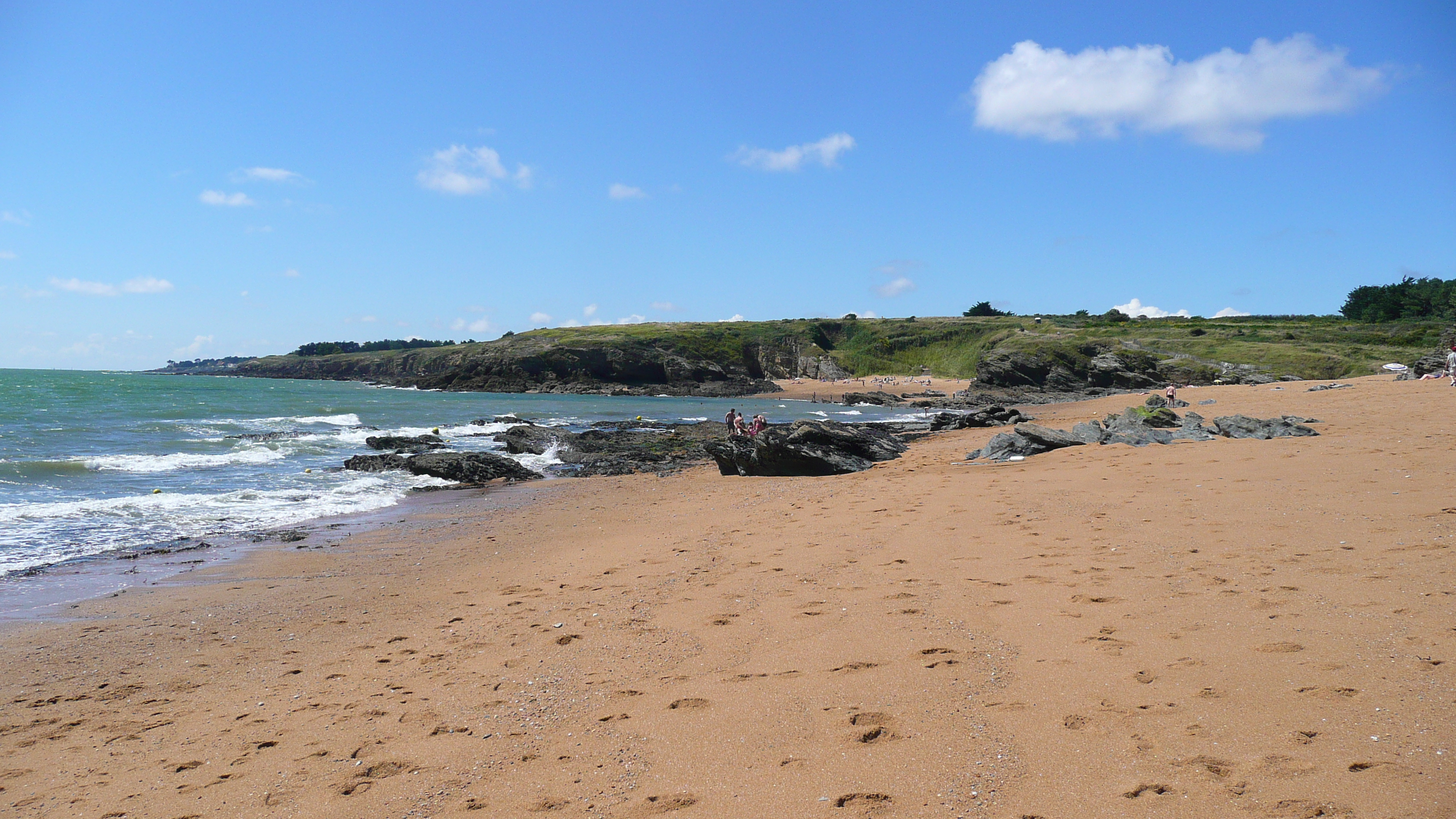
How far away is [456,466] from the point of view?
→ 20.7 m

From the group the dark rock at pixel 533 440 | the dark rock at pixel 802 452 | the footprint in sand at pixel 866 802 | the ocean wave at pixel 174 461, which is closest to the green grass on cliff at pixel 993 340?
the dark rock at pixel 802 452

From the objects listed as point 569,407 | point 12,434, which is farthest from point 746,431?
point 569,407

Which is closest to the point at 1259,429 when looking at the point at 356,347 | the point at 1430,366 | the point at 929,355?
the point at 1430,366

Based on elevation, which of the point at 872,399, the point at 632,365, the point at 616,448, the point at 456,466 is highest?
the point at 632,365

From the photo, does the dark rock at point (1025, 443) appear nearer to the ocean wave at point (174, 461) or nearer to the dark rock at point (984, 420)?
the dark rock at point (984, 420)

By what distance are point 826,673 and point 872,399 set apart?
59.2 m

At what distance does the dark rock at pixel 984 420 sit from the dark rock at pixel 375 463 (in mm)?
19458

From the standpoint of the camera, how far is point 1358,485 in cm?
904

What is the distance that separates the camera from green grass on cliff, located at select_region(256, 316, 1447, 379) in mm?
54906

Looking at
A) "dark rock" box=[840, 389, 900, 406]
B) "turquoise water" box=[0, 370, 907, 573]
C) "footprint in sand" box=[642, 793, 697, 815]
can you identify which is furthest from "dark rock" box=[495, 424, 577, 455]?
"dark rock" box=[840, 389, 900, 406]

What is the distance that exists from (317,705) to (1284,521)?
956cm

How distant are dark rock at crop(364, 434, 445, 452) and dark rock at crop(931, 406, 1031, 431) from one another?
19.7 metres

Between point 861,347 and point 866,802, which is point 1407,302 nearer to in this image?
point 861,347

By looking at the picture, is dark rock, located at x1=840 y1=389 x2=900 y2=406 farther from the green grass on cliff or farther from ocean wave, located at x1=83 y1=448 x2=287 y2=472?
ocean wave, located at x1=83 y1=448 x2=287 y2=472
